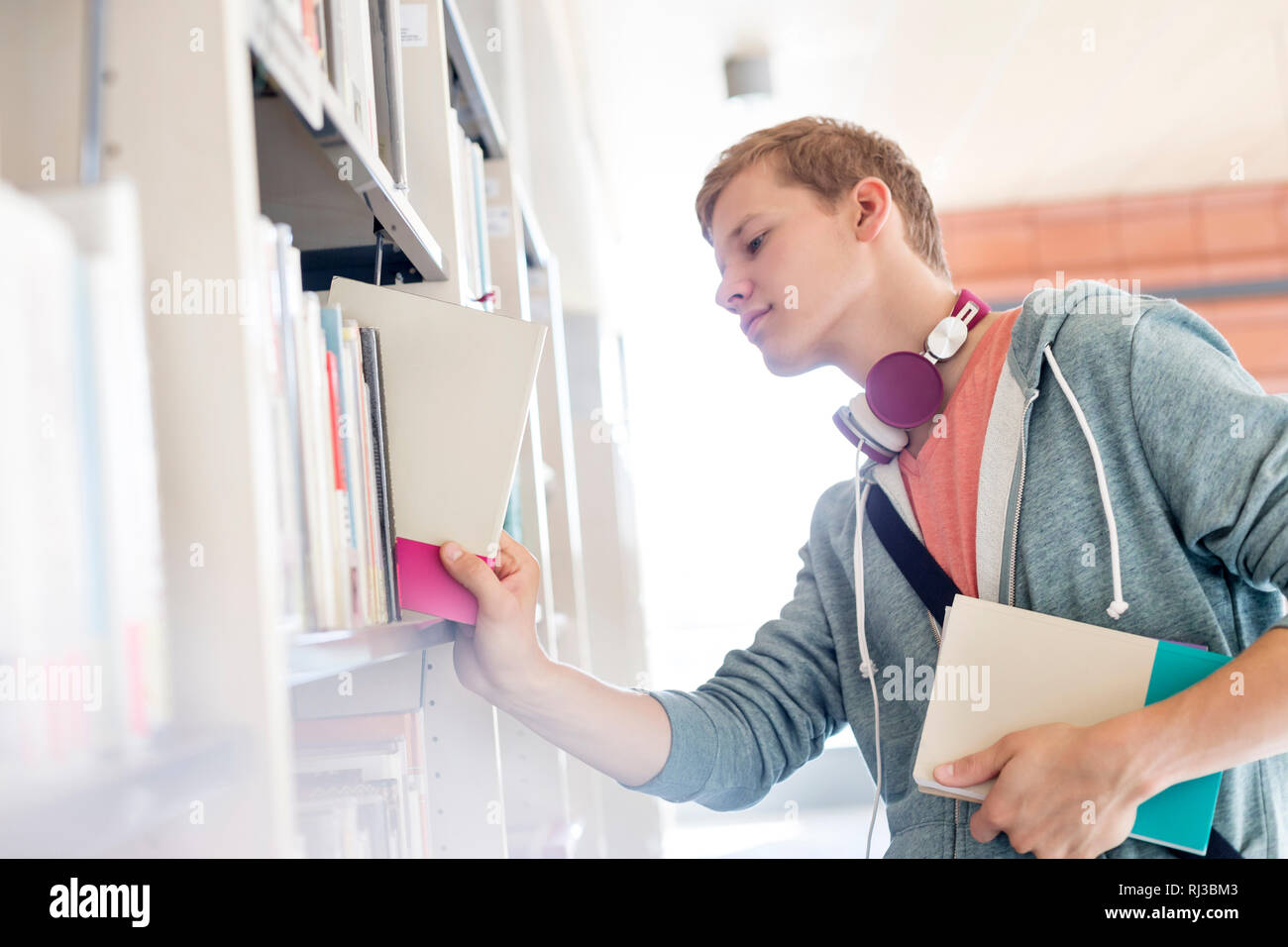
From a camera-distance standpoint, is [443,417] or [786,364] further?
[786,364]

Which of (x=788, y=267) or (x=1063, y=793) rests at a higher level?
(x=788, y=267)

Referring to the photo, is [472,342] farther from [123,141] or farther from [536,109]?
[536,109]

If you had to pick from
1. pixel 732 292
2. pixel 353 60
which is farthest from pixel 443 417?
pixel 732 292

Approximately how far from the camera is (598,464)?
2.90 metres

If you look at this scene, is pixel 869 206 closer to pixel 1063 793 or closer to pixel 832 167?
pixel 832 167

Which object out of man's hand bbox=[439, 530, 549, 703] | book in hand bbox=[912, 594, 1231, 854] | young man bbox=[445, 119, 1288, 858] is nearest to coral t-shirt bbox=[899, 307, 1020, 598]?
young man bbox=[445, 119, 1288, 858]

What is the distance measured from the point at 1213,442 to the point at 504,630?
0.61 meters

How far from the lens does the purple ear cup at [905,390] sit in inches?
34.9

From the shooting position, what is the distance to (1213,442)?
707 mm

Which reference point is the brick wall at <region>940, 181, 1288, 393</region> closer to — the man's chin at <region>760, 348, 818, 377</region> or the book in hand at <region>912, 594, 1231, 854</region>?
the man's chin at <region>760, 348, 818, 377</region>

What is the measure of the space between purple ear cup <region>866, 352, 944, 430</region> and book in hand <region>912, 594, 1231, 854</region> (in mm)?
235

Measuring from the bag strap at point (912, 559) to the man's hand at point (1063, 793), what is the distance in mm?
165

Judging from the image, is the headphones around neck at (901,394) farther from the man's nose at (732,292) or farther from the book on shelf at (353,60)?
the book on shelf at (353,60)

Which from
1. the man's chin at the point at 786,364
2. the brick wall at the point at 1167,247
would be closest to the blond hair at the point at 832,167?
the man's chin at the point at 786,364
